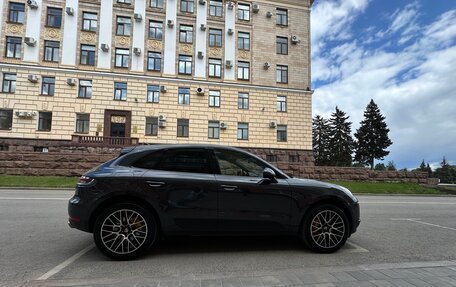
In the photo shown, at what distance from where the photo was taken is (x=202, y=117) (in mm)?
31625

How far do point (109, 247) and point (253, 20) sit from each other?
3296cm

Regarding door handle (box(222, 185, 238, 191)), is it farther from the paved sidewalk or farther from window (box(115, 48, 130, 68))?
window (box(115, 48, 130, 68))

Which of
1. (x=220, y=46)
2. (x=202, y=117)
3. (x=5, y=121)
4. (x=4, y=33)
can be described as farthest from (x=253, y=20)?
(x=5, y=121)

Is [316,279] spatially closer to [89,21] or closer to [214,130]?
[214,130]

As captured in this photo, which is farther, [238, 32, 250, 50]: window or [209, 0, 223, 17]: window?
[238, 32, 250, 50]: window

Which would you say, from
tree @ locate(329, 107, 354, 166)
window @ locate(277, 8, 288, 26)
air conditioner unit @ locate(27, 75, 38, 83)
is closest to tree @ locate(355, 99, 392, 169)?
tree @ locate(329, 107, 354, 166)

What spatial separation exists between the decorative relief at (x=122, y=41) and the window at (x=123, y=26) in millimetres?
446

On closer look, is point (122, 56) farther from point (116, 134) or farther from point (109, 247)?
point (109, 247)

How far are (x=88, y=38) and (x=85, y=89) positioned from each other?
4.98 meters

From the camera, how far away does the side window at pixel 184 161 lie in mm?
Result: 4844

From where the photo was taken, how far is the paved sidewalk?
142 inches

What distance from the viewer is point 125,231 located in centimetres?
453

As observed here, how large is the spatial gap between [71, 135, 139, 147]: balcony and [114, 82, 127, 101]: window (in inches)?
172

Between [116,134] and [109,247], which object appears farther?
[116,134]
